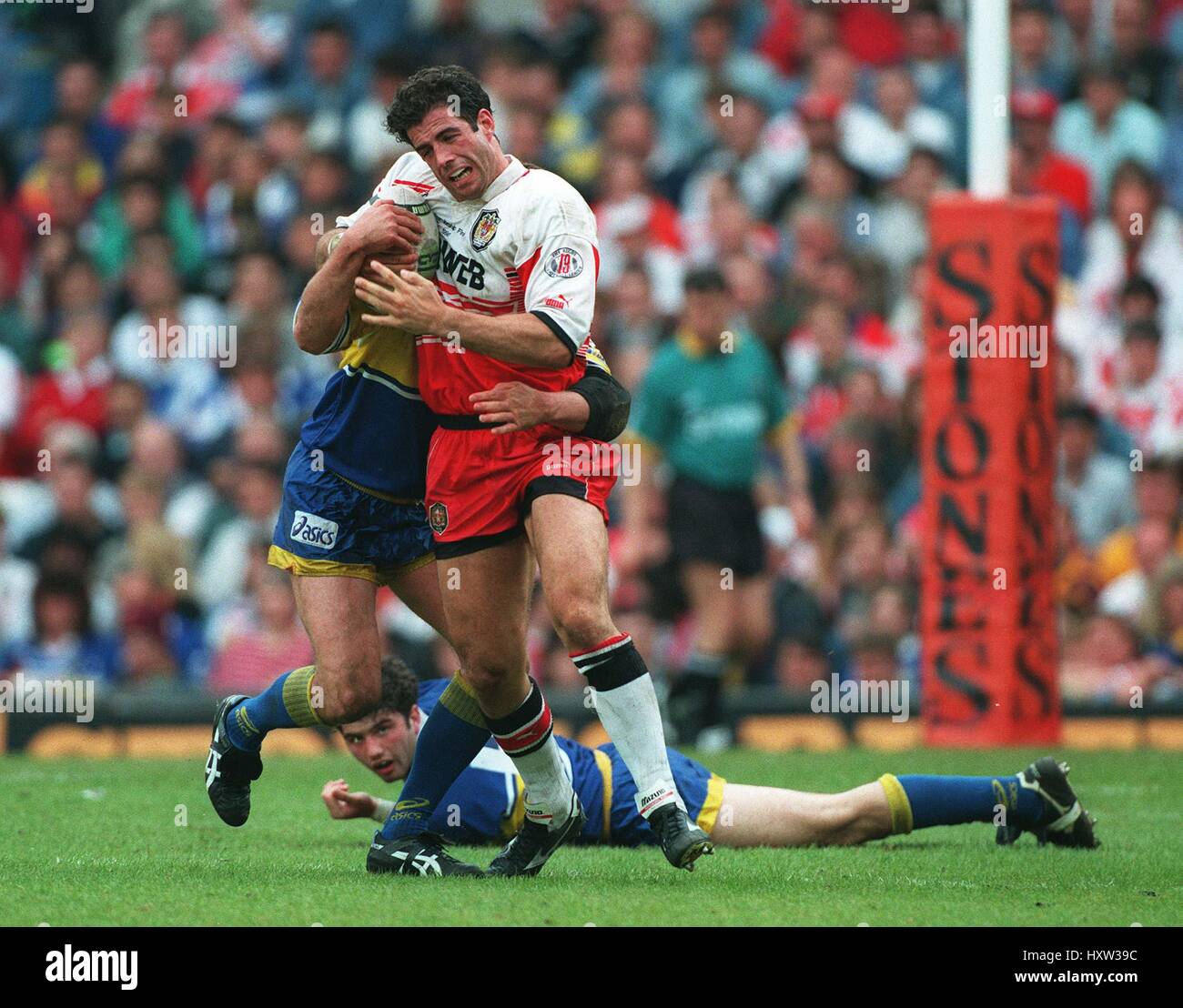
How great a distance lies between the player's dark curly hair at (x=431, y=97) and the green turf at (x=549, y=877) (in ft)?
7.61

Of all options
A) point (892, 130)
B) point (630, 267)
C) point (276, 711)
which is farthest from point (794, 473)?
point (276, 711)

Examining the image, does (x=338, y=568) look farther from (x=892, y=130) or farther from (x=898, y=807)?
(x=892, y=130)

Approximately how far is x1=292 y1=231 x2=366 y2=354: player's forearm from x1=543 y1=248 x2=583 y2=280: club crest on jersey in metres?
0.58

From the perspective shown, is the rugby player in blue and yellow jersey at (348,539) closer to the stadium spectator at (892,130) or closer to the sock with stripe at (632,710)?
the sock with stripe at (632,710)

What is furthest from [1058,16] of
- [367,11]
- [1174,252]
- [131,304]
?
[131,304]

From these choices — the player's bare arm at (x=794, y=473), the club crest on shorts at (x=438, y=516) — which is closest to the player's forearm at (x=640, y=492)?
the player's bare arm at (x=794, y=473)

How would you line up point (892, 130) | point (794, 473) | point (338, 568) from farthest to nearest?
point (892, 130), point (794, 473), point (338, 568)

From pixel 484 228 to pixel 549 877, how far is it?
6.65 ft

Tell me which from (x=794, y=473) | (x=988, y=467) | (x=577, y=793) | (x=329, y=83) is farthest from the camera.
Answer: (x=329, y=83)

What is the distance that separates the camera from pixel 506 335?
6.24 metres

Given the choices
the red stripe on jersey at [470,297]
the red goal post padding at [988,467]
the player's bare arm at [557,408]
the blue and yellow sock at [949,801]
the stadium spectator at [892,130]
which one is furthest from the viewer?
the stadium spectator at [892,130]

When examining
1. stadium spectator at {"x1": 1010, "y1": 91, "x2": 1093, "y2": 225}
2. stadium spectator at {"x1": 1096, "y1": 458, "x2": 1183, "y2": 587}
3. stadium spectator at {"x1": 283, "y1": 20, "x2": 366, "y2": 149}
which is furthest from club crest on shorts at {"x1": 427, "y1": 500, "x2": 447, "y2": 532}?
stadium spectator at {"x1": 283, "y1": 20, "x2": 366, "y2": 149}

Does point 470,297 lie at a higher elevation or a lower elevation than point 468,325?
higher

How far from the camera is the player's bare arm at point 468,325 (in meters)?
6.25
